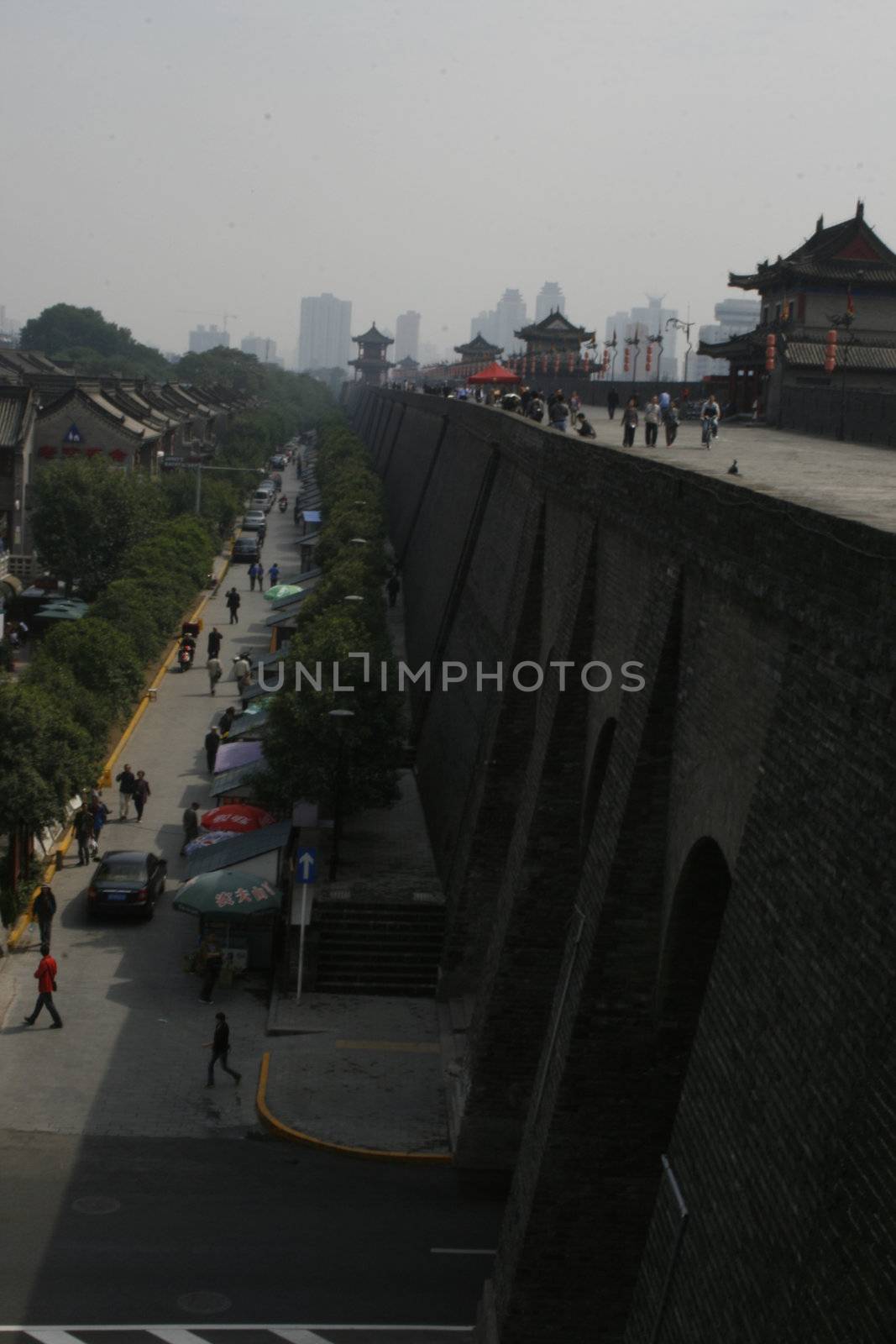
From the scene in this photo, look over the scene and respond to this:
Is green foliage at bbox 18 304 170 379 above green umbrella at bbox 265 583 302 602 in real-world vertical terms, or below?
above

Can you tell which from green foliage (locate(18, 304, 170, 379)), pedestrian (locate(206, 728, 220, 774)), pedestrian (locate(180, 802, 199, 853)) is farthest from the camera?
green foliage (locate(18, 304, 170, 379))

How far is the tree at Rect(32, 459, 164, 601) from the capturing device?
42.7 metres

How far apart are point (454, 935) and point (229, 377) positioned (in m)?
128

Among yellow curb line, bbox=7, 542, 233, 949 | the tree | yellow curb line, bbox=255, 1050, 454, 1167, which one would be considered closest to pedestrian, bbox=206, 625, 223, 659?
yellow curb line, bbox=7, 542, 233, 949

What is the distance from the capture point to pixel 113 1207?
12.9 metres

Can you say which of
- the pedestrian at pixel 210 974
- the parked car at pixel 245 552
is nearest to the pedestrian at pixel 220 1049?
the pedestrian at pixel 210 974

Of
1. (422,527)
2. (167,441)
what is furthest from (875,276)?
(167,441)

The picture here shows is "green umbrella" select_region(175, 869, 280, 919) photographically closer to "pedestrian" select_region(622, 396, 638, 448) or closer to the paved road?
the paved road

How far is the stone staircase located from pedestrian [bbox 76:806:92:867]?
525 cm

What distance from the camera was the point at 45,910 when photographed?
19.0 meters

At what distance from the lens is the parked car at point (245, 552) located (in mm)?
57781

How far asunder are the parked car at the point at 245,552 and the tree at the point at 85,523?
13301 millimetres

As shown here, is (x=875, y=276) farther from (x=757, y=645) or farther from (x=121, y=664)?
(x=757, y=645)

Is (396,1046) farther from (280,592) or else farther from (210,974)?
(280,592)
